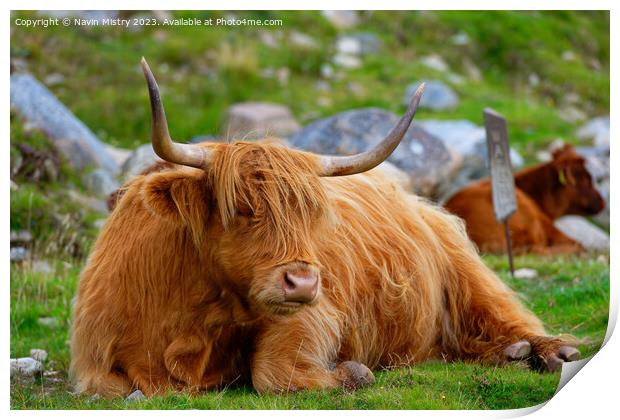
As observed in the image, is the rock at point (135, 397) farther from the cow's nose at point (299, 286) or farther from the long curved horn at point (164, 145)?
the long curved horn at point (164, 145)

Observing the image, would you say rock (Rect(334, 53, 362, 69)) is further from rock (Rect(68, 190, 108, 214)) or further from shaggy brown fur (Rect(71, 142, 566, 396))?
shaggy brown fur (Rect(71, 142, 566, 396))

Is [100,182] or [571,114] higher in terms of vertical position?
[571,114]

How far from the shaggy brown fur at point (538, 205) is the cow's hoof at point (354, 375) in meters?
5.68

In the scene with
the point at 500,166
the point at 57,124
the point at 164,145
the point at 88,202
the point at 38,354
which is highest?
the point at 164,145

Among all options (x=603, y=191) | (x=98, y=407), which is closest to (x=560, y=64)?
(x=603, y=191)

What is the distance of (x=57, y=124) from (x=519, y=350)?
6.03m

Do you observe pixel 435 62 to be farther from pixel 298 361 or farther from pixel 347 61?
pixel 298 361

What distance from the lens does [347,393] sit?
4.76 metres

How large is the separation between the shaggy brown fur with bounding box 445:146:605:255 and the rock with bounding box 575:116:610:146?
199 centimetres

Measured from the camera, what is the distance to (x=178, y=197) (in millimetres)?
4656

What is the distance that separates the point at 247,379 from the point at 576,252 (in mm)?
6262

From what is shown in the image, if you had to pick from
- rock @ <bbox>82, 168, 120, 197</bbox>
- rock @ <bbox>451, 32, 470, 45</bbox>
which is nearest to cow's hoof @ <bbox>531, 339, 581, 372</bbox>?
rock @ <bbox>451, 32, 470, 45</bbox>

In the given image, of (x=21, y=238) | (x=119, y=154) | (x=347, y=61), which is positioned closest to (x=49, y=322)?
(x=21, y=238)
